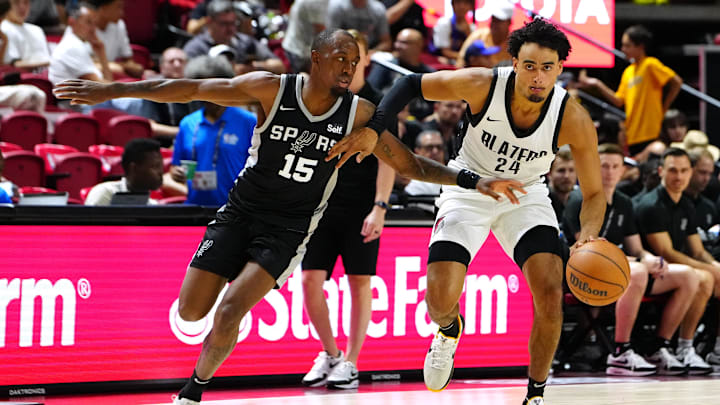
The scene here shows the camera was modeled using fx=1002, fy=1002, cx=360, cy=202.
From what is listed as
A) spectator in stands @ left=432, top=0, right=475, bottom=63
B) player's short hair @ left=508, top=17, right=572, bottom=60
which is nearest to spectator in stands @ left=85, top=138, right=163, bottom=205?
player's short hair @ left=508, top=17, right=572, bottom=60

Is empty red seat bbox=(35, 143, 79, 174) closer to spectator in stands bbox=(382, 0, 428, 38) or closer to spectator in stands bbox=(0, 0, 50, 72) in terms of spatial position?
A: spectator in stands bbox=(0, 0, 50, 72)

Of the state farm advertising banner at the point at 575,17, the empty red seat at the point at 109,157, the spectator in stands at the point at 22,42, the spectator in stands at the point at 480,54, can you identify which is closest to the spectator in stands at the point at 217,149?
the empty red seat at the point at 109,157

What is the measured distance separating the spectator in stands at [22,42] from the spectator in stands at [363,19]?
3.10 m

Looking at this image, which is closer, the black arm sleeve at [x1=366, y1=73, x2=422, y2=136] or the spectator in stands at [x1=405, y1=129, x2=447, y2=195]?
the black arm sleeve at [x1=366, y1=73, x2=422, y2=136]

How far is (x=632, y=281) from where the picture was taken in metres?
8.13

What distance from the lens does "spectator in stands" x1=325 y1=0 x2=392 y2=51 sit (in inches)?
429

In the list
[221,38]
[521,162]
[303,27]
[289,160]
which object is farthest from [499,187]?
[221,38]

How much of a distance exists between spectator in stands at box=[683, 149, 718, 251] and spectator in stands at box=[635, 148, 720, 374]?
1.45 feet

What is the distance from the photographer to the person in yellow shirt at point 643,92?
40.4 feet

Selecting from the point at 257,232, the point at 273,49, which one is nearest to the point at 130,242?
the point at 257,232

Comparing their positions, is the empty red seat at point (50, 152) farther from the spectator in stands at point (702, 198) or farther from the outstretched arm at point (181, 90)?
the spectator in stands at point (702, 198)

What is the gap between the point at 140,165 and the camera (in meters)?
7.67

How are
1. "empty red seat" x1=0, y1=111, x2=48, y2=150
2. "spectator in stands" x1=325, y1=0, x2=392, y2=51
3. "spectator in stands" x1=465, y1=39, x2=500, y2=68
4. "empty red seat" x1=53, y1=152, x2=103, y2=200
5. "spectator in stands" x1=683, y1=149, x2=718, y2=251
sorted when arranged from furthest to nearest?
"spectator in stands" x1=325, y1=0, x2=392, y2=51, "spectator in stands" x1=465, y1=39, x2=500, y2=68, "spectator in stands" x1=683, y1=149, x2=718, y2=251, "empty red seat" x1=0, y1=111, x2=48, y2=150, "empty red seat" x1=53, y1=152, x2=103, y2=200

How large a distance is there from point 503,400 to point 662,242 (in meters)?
3.15
